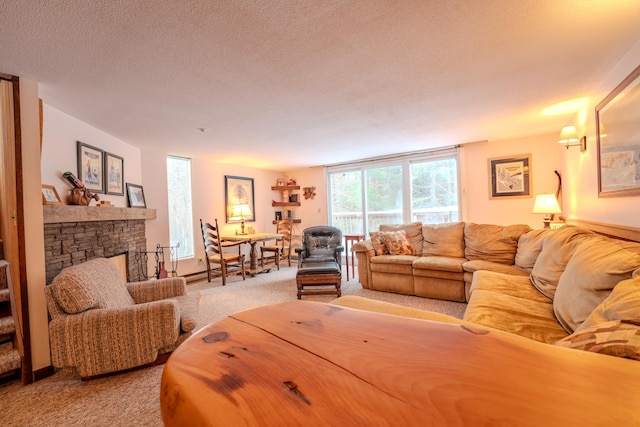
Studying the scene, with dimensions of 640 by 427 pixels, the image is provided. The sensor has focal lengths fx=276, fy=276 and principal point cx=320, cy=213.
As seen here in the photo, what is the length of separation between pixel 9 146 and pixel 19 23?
888 millimetres

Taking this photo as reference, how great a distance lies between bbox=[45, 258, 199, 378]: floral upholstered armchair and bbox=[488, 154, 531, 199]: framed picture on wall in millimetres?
4579

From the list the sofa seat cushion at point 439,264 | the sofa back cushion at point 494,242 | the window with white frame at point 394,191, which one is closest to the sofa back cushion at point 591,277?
the sofa seat cushion at point 439,264

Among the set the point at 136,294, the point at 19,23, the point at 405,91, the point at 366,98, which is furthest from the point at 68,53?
the point at 405,91

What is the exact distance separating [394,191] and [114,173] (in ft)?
14.5

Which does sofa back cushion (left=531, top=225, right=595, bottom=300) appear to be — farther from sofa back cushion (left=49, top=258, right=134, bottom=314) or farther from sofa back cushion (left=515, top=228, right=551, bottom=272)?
sofa back cushion (left=49, top=258, right=134, bottom=314)

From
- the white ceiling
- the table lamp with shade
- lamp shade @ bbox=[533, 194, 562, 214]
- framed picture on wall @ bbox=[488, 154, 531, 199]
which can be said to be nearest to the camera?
the white ceiling

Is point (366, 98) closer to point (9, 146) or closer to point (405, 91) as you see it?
point (405, 91)

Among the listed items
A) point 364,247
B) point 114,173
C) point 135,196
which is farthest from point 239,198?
point 364,247

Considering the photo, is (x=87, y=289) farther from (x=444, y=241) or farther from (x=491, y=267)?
(x=444, y=241)

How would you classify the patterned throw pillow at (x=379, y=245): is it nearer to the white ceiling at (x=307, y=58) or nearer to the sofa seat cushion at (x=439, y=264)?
the sofa seat cushion at (x=439, y=264)

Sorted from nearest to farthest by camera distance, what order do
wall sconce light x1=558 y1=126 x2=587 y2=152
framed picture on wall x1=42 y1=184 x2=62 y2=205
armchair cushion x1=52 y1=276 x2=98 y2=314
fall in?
armchair cushion x1=52 y1=276 x2=98 y2=314 < framed picture on wall x1=42 y1=184 x2=62 y2=205 < wall sconce light x1=558 y1=126 x2=587 y2=152

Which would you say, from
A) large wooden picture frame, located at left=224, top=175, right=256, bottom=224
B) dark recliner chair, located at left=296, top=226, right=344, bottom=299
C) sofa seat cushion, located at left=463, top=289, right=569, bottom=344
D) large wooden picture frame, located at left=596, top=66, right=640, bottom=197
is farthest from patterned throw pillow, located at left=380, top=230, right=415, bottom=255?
large wooden picture frame, located at left=224, top=175, right=256, bottom=224

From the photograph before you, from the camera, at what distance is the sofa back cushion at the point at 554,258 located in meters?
1.99

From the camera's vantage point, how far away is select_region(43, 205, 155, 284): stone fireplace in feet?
7.27
